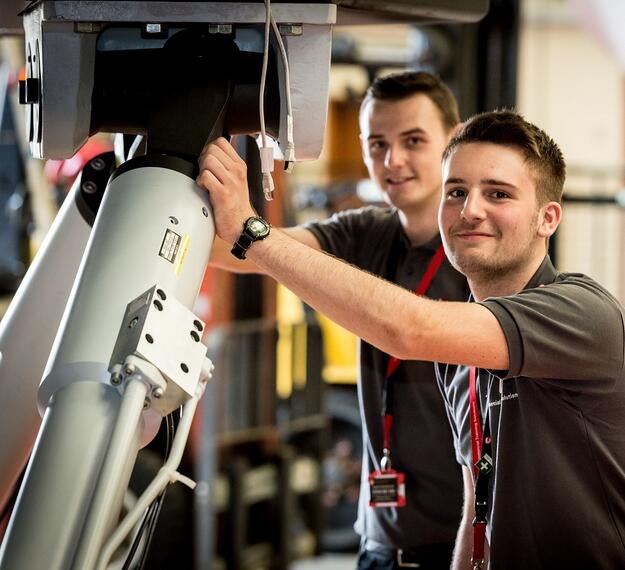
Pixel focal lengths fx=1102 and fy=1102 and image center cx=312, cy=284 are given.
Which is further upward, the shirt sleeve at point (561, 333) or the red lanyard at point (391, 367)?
the red lanyard at point (391, 367)

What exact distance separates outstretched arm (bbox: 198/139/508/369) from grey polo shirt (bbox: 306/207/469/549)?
→ 72cm

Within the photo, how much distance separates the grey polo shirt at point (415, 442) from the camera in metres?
2.43

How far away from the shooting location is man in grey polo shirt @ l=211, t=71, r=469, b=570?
2436 millimetres

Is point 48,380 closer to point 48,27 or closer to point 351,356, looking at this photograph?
point 48,27

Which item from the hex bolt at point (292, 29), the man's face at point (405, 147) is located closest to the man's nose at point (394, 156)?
the man's face at point (405, 147)

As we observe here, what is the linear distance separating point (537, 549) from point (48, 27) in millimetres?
1123

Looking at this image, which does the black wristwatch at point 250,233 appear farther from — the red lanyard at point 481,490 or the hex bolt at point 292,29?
the red lanyard at point 481,490

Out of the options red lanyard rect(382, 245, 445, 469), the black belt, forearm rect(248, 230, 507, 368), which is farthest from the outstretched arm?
the black belt

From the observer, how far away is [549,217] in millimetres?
1945

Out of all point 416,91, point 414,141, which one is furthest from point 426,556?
point 416,91

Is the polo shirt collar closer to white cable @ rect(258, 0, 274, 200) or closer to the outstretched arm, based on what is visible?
the outstretched arm

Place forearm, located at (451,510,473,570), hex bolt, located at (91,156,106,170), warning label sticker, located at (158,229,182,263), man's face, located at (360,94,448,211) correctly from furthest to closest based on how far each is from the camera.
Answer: man's face, located at (360,94,448,211)
forearm, located at (451,510,473,570)
hex bolt, located at (91,156,106,170)
warning label sticker, located at (158,229,182,263)

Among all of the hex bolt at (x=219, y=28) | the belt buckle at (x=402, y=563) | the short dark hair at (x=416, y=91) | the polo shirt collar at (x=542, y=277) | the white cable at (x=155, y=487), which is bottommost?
the white cable at (x=155, y=487)

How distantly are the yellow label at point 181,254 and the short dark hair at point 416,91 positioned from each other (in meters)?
1.22
